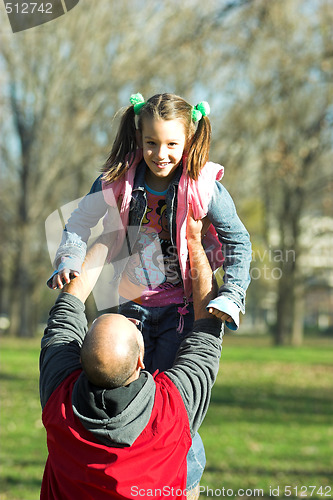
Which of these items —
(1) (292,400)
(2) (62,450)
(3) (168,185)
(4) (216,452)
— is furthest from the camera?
(1) (292,400)

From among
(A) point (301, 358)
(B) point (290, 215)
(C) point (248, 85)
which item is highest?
(C) point (248, 85)

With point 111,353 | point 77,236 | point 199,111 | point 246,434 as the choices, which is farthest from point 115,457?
point 246,434

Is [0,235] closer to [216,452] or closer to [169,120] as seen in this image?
[216,452]

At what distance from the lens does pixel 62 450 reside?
7.98 feet

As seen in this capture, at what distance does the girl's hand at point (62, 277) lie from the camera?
285 cm

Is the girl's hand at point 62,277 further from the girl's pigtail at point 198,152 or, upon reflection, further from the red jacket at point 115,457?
the girl's pigtail at point 198,152

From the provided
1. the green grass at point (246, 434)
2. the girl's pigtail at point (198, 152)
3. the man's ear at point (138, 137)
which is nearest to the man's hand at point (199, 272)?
the girl's pigtail at point (198, 152)

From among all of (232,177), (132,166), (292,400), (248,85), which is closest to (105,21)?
(248,85)

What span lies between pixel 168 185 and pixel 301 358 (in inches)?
678

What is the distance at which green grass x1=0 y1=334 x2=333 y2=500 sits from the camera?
6668 mm

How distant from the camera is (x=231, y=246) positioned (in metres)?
2.93

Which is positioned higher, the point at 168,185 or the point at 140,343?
the point at 168,185

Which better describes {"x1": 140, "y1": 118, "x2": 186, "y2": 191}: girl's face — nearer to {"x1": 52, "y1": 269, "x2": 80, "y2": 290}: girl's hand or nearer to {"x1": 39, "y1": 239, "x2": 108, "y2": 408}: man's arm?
{"x1": 39, "y1": 239, "x2": 108, "y2": 408}: man's arm

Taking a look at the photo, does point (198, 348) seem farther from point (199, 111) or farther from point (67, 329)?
point (199, 111)
